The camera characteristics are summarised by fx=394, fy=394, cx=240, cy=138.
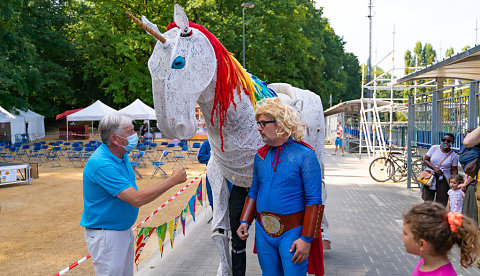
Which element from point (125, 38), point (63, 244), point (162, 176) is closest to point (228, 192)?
point (63, 244)

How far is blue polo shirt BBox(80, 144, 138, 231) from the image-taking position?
2773mm

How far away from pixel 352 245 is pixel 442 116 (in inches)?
172

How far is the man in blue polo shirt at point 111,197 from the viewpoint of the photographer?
278cm

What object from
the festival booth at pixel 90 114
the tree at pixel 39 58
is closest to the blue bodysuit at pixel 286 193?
the tree at pixel 39 58

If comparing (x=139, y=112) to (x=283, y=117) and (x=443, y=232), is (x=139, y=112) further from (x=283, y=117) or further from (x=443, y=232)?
(x=443, y=232)

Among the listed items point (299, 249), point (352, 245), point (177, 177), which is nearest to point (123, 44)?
point (352, 245)

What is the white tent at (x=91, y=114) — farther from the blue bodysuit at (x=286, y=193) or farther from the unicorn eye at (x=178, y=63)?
the blue bodysuit at (x=286, y=193)

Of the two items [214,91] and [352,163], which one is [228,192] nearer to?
[214,91]

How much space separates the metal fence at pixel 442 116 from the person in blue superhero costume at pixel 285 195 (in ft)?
16.5

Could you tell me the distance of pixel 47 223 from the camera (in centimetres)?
728

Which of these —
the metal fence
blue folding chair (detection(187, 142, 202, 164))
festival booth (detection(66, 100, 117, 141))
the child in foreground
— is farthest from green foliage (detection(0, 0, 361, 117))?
the child in foreground

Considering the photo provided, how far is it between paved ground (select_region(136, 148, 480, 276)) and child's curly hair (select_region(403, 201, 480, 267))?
45.3 inches

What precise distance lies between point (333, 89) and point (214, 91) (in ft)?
127

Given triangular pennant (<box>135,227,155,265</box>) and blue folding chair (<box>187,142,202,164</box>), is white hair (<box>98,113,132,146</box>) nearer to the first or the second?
triangular pennant (<box>135,227,155,265</box>)
